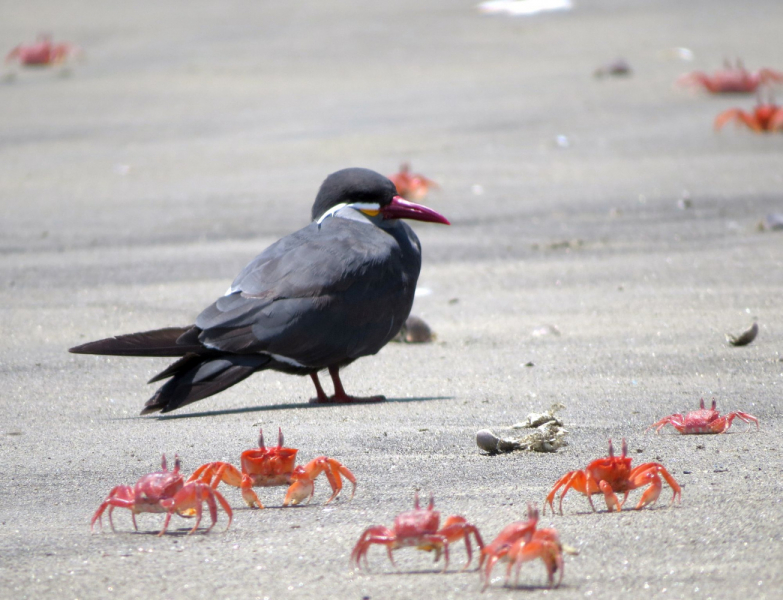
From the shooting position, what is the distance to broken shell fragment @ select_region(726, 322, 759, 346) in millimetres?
5480

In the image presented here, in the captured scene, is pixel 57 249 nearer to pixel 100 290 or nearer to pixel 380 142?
pixel 100 290

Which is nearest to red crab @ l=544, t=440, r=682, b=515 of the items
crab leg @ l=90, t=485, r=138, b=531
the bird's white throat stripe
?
crab leg @ l=90, t=485, r=138, b=531

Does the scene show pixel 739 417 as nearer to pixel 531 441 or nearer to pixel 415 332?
pixel 531 441

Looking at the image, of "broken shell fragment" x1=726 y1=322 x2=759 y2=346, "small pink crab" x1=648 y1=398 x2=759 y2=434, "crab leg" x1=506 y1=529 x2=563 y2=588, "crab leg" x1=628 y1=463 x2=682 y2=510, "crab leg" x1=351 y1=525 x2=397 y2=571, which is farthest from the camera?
"broken shell fragment" x1=726 y1=322 x2=759 y2=346

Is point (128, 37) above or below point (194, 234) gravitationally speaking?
above

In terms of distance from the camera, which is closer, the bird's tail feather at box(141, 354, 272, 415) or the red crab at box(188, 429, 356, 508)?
the red crab at box(188, 429, 356, 508)

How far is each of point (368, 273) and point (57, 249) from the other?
3.81 meters

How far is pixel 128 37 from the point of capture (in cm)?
1727

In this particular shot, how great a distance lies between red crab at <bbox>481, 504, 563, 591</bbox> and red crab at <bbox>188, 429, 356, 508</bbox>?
808mm

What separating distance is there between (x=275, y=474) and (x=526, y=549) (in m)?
1.18

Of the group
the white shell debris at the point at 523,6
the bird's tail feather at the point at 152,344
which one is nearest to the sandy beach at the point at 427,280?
the bird's tail feather at the point at 152,344

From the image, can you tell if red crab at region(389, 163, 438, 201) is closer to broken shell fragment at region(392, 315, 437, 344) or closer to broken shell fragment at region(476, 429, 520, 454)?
broken shell fragment at region(392, 315, 437, 344)

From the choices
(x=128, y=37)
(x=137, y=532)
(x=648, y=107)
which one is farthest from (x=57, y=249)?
(x=128, y=37)

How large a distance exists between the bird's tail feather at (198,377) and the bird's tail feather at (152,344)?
74 mm
